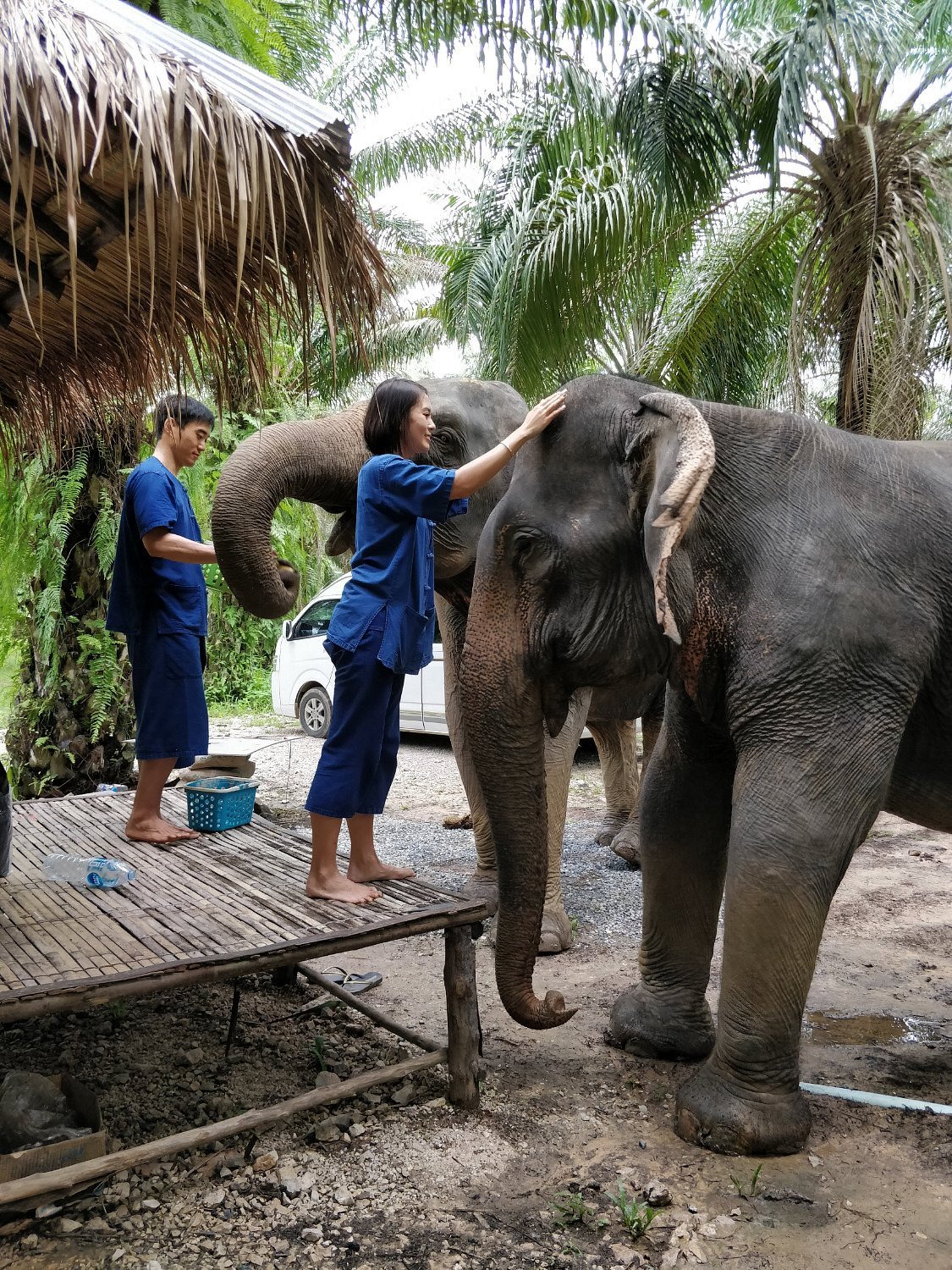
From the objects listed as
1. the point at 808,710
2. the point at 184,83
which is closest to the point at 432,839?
the point at 808,710

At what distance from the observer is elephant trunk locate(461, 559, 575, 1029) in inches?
122

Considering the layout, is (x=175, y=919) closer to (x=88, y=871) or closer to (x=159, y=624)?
(x=88, y=871)

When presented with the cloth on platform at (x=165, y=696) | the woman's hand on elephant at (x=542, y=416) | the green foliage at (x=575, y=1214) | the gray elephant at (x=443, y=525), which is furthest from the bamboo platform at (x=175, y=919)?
the woman's hand on elephant at (x=542, y=416)

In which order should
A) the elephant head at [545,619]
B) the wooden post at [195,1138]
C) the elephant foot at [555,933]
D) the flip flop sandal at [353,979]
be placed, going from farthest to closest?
the elephant foot at [555,933], the flip flop sandal at [353,979], the elephant head at [545,619], the wooden post at [195,1138]

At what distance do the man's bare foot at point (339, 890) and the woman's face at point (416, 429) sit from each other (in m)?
A: 1.44

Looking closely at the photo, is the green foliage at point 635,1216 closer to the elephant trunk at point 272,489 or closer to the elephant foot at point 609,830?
the elephant trunk at point 272,489

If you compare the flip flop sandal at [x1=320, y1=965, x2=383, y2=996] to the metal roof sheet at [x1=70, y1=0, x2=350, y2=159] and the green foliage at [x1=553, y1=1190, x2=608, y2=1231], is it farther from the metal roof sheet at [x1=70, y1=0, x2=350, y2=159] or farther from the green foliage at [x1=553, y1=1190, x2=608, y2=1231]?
the metal roof sheet at [x1=70, y1=0, x2=350, y2=159]

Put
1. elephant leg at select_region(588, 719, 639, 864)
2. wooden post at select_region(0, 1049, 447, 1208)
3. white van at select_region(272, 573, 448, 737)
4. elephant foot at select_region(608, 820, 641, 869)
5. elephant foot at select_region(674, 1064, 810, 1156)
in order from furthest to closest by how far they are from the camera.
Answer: white van at select_region(272, 573, 448, 737) < elephant leg at select_region(588, 719, 639, 864) < elephant foot at select_region(608, 820, 641, 869) < elephant foot at select_region(674, 1064, 810, 1156) < wooden post at select_region(0, 1049, 447, 1208)

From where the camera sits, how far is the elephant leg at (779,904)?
2.76 m

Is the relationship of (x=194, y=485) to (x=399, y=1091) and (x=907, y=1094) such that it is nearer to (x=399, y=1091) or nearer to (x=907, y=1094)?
(x=399, y=1091)

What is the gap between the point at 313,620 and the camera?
42.1 ft

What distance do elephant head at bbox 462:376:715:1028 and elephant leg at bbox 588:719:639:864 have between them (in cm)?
372

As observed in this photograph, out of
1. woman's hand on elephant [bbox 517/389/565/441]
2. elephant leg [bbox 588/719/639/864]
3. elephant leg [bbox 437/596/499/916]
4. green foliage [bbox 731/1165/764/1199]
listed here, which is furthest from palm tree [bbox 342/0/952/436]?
green foliage [bbox 731/1165/764/1199]

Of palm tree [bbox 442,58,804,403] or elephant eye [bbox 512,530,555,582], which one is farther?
palm tree [bbox 442,58,804,403]
